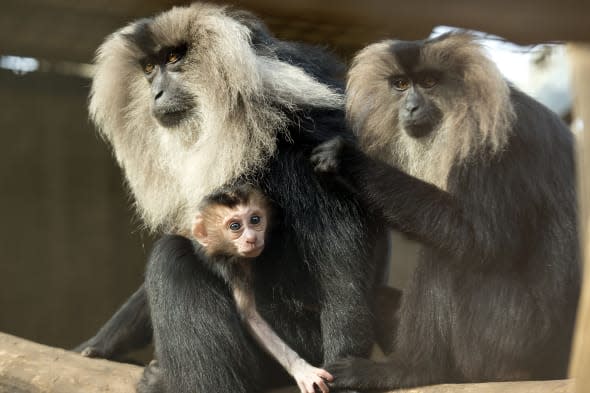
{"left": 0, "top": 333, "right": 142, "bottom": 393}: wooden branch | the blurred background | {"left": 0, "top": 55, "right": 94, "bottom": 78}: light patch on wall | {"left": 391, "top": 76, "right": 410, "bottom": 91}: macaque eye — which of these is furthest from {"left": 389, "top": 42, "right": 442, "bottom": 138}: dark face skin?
{"left": 0, "top": 55, "right": 94, "bottom": 78}: light patch on wall

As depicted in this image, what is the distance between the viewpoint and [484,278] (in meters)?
2.97

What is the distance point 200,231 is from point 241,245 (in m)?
0.21

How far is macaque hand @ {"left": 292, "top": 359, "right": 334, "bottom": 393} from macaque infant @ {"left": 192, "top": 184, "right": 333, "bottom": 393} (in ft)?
0.04

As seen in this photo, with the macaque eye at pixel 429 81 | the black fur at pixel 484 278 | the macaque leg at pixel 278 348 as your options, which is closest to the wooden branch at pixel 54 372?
the macaque leg at pixel 278 348

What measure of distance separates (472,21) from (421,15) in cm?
5

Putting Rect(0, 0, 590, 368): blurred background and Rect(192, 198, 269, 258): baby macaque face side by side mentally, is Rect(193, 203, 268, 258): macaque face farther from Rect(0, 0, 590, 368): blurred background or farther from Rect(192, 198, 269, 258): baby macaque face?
Rect(0, 0, 590, 368): blurred background

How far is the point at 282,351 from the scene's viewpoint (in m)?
3.02

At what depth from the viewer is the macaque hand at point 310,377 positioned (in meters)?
2.89

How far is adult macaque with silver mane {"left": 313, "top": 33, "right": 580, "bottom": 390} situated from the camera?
2945 mm

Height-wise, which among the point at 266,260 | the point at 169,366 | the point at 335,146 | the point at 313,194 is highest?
the point at 335,146

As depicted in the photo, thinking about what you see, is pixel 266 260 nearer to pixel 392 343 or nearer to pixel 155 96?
pixel 392 343

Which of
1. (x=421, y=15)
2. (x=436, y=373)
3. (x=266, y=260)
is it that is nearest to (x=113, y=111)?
(x=266, y=260)

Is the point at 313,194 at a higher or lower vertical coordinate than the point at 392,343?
higher

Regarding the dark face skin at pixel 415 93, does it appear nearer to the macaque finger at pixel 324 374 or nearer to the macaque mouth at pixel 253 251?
the macaque mouth at pixel 253 251
